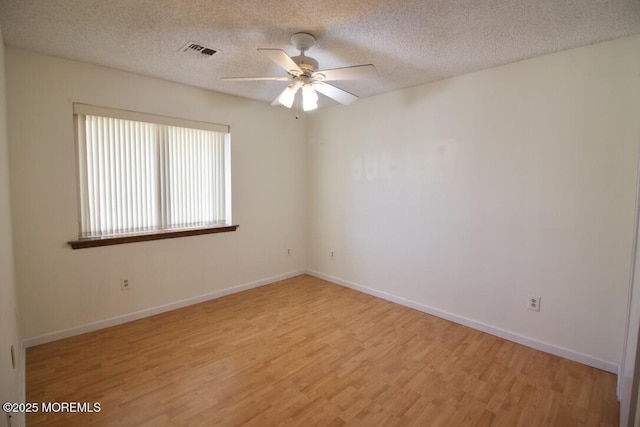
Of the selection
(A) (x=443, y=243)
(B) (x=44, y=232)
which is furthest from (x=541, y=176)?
(B) (x=44, y=232)

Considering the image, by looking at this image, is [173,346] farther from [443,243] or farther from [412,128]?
[412,128]

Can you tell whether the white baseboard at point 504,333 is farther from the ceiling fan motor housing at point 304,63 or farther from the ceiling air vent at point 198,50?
the ceiling air vent at point 198,50

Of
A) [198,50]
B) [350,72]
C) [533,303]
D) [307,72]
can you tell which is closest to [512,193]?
[533,303]

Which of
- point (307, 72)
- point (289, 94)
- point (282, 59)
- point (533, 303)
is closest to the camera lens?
point (282, 59)

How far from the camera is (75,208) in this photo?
2.76m

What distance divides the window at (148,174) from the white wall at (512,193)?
6.01 ft

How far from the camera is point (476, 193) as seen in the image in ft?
9.69

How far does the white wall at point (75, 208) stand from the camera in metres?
2.53

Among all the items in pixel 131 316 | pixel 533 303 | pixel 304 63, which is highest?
pixel 304 63

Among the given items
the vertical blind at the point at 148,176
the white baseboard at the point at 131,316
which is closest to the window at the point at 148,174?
the vertical blind at the point at 148,176

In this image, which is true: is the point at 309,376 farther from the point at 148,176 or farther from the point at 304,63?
the point at 148,176

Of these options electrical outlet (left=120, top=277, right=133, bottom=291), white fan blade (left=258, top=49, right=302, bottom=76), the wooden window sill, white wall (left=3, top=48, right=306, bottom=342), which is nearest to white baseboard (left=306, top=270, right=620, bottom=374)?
white wall (left=3, top=48, right=306, bottom=342)

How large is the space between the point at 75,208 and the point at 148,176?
2.29 ft

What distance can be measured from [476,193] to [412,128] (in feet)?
3.34
